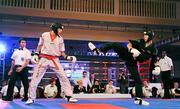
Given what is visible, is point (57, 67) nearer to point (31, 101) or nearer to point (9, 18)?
point (31, 101)

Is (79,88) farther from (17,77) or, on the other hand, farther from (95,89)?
(17,77)

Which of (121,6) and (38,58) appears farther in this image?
(121,6)

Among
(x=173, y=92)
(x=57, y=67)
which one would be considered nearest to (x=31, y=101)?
(x=57, y=67)

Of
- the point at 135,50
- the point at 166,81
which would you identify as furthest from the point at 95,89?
the point at 135,50

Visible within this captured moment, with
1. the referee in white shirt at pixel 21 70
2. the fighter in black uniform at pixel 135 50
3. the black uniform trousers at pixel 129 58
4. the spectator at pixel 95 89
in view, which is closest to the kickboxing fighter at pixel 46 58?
the fighter in black uniform at pixel 135 50

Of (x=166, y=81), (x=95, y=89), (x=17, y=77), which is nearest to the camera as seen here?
(x=17, y=77)

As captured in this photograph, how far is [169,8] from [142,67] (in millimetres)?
3486

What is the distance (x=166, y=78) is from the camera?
908cm

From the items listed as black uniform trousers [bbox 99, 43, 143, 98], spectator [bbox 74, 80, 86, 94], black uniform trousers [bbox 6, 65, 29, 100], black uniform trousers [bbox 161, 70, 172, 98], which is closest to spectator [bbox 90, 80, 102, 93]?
spectator [bbox 74, 80, 86, 94]

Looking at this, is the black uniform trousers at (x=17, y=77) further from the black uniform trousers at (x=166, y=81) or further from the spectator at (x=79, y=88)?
the black uniform trousers at (x=166, y=81)

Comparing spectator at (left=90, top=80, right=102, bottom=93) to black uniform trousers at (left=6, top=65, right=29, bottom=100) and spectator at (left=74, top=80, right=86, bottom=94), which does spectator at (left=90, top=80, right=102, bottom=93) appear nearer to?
spectator at (left=74, top=80, right=86, bottom=94)

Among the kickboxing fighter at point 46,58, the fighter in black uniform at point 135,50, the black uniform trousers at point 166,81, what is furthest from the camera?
the black uniform trousers at point 166,81

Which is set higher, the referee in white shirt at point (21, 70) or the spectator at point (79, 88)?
the referee in white shirt at point (21, 70)

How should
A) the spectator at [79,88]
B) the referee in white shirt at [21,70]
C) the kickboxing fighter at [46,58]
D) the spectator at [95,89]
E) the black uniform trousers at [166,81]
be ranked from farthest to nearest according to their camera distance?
the spectator at [95,89], the spectator at [79,88], the black uniform trousers at [166,81], the referee in white shirt at [21,70], the kickboxing fighter at [46,58]
